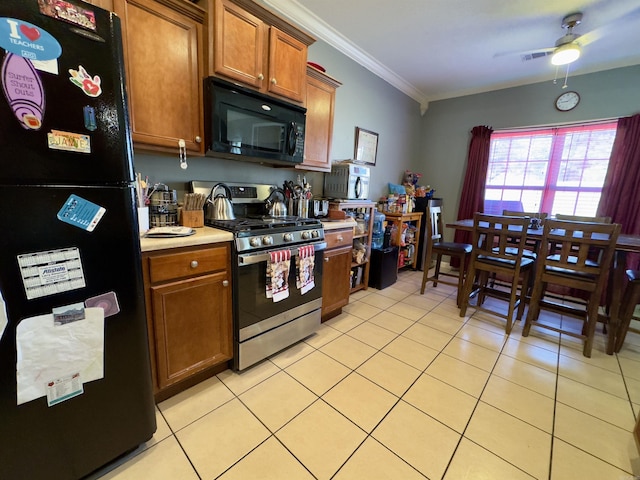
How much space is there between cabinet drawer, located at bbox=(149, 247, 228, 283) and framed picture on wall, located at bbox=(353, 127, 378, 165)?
7.85 feet

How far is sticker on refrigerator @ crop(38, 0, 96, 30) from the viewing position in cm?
77

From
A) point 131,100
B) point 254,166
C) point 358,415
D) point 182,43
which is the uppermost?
point 182,43

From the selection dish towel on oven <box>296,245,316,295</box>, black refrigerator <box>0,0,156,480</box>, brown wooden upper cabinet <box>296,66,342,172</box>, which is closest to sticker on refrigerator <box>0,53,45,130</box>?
black refrigerator <box>0,0,156,480</box>

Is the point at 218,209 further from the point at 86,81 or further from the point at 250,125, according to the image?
the point at 86,81

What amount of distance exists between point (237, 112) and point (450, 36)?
232cm

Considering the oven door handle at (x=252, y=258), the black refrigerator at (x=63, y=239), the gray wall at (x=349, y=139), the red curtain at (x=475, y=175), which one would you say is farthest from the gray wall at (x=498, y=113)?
the black refrigerator at (x=63, y=239)

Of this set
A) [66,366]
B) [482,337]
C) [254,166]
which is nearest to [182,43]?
[254,166]

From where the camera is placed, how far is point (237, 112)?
1.74 meters

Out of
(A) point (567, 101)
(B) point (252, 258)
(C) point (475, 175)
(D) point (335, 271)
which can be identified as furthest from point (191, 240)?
(A) point (567, 101)

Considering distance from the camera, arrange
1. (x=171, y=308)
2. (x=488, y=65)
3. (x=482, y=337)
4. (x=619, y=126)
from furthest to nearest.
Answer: (x=488, y=65)
(x=619, y=126)
(x=482, y=337)
(x=171, y=308)

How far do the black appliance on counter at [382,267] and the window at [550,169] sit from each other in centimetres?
180

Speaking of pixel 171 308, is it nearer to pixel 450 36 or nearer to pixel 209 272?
pixel 209 272

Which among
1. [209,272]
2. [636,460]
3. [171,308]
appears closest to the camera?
[636,460]

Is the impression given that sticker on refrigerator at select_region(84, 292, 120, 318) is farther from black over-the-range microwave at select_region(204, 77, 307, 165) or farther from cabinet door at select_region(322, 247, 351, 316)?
cabinet door at select_region(322, 247, 351, 316)
